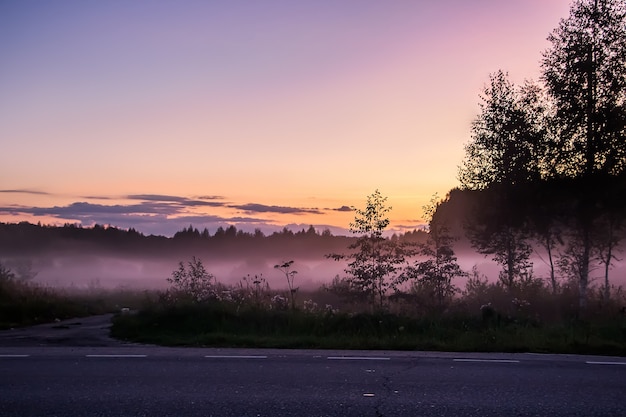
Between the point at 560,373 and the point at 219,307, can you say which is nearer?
the point at 560,373

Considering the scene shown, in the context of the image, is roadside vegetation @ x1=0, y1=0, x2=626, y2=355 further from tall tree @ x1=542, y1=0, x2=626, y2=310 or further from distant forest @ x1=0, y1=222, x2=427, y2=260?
distant forest @ x1=0, y1=222, x2=427, y2=260

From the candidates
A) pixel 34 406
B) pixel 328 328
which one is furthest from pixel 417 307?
pixel 34 406

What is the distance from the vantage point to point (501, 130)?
23.2m

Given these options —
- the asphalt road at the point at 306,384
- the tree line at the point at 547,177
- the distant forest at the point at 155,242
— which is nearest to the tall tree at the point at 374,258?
Answer: the tree line at the point at 547,177

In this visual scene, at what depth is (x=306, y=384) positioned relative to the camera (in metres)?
8.60

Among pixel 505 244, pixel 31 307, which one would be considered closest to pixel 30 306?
pixel 31 307

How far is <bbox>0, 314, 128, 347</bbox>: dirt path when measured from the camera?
1411cm

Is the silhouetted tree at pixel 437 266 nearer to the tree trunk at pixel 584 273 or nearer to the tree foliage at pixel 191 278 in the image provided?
the tree trunk at pixel 584 273

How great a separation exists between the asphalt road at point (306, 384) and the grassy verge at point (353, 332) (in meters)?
1.28

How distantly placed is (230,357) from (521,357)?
611 cm

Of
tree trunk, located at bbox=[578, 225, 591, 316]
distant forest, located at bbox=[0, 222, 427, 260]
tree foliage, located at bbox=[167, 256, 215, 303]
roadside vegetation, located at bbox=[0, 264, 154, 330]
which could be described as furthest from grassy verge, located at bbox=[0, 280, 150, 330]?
distant forest, located at bbox=[0, 222, 427, 260]

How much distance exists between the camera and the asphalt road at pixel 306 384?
284 inches

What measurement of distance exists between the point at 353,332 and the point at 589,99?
13412 millimetres

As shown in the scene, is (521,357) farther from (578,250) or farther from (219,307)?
(578,250)
